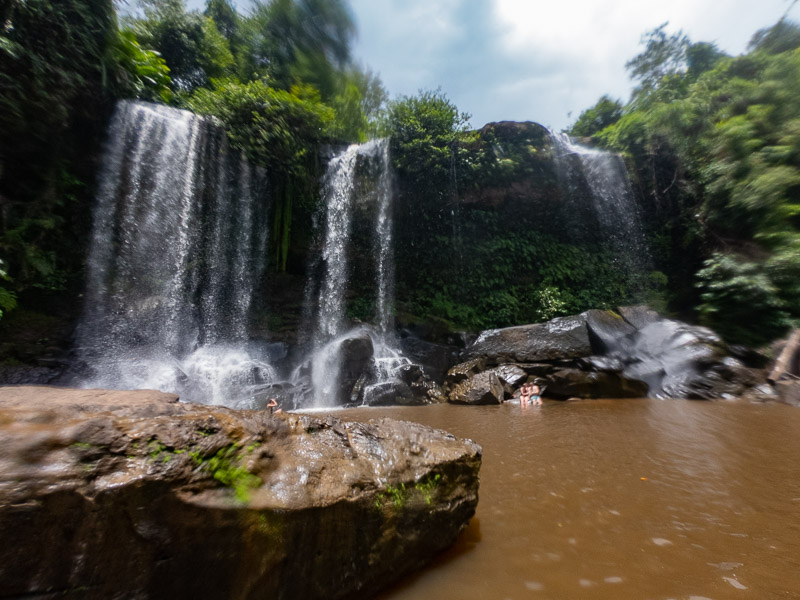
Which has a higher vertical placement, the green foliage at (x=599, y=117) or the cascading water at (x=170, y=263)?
the green foliage at (x=599, y=117)

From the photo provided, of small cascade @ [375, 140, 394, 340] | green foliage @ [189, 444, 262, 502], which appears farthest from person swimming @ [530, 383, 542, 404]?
green foliage @ [189, 444, 262, 502]

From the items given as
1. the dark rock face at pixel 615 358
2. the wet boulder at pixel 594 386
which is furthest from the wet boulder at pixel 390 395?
the wet boulder at pixel 594 386

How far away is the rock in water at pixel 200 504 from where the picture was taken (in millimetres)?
952

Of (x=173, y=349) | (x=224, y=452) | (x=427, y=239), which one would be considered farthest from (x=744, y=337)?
(x=173, y=349)

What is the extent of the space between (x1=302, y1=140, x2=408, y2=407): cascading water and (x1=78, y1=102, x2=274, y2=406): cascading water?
229cm

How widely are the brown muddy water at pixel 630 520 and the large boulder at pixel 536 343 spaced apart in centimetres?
407

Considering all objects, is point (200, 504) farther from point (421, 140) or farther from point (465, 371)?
point (421, 140)

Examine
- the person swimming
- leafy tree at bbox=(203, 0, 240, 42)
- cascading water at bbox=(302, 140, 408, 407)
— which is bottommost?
the person swimming

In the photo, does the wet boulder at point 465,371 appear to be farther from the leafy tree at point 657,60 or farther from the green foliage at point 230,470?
the leafy tree at point 657,60

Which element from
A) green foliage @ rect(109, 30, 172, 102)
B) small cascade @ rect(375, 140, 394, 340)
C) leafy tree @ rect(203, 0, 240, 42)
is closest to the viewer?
green foliage @ rect(109, 30, 172, 102)

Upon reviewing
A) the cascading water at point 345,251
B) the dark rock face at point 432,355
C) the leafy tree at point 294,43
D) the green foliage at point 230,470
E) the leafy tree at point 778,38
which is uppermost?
the leafy tree at point 294,43

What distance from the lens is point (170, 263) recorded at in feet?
29.8

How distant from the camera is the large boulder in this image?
8000mm

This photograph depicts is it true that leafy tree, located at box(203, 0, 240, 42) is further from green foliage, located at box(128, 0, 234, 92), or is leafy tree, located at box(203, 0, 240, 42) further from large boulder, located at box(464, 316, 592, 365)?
large boulder, located at box(464, 316, 592, 365)
